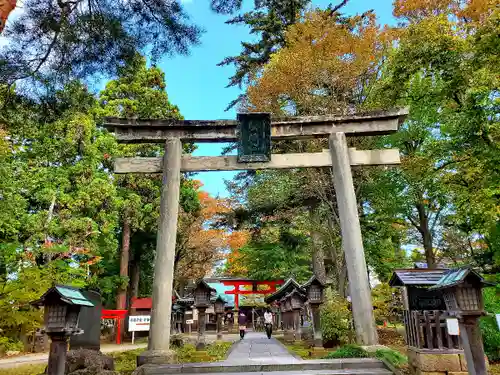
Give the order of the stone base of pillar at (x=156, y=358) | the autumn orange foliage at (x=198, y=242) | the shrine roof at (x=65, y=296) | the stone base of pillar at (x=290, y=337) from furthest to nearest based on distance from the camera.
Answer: the autumn orange foliage at (x=198, y=242)
the stone base of pillar at (x=290, y=337)
the stone base of pillar at (x=156, y=358)
the shrine roof at (x=65, y=296)

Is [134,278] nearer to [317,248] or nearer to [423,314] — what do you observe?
[317,248]

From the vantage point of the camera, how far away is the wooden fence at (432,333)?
6.78 meters

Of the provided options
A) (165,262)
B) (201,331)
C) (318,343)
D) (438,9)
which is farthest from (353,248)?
(438,9)

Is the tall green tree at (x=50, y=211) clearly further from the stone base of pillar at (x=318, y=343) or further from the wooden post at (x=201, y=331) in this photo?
the stone base of pillar at (x=318, y=343)

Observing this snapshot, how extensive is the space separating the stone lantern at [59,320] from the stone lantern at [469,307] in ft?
18.1

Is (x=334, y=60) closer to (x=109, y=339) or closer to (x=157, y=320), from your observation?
(x=157, y=320)

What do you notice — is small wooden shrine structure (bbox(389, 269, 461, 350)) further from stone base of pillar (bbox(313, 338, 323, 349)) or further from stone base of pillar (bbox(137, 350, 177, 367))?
stone base of pillar (bbox(137, 350, 177, 367))

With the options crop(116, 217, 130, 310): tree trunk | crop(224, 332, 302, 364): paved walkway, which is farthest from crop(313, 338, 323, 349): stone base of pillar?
crop(116, 217, 130, 310): tree trunk

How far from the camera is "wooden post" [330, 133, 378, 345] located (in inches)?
306

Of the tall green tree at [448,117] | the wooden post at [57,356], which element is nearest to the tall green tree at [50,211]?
the wooden post at [57,356]

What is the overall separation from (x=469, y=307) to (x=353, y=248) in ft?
11.5

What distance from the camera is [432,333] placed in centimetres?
692

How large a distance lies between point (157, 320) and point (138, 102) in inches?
648

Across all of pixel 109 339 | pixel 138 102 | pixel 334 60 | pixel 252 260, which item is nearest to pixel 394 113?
pixel 334 60
